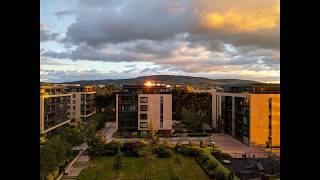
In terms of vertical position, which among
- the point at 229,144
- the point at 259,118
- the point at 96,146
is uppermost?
the point at 259,118

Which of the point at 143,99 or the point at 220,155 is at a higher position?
the point at 143,99

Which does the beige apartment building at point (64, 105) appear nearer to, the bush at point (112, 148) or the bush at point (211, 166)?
the bush at point (112, 148)

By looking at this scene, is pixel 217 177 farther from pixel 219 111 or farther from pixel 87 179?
pixel 219 111

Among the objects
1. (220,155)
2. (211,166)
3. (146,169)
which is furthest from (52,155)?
(220,155)

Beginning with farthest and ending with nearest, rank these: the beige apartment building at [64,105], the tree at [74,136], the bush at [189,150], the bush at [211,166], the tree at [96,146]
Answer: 1. the beige apartment building at [64,105]
2. the tree at [74,136]
3. the bush at [189,150]
4. the tree at [96,146]
5. the bush at [211,166]

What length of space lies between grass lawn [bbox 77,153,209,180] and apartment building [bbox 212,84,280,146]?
2760mm

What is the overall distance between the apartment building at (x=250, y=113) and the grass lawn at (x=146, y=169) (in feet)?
9.05

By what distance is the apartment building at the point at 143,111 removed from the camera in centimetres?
1224

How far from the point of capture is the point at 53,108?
39.7 ft

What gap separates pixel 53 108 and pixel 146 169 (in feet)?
20.3

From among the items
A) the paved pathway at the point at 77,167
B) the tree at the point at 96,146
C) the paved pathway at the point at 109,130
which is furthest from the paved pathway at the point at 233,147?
the paved pathway at the point at 77,167

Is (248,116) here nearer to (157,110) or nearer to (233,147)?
(233,147)

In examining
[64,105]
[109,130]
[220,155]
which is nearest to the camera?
[220,155]
